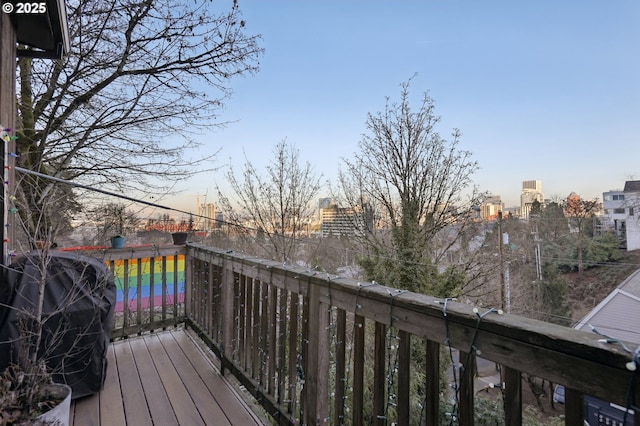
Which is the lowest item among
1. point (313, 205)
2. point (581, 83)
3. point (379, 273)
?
point (379, 273)

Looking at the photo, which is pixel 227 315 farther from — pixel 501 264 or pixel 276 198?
pixel 501 264

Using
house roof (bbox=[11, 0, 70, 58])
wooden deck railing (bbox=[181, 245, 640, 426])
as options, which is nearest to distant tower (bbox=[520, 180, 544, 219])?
wooden deck railing (bbox=[181, 245, 640, 426])

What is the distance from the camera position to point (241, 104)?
5.74 metres

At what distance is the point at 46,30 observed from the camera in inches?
98.7

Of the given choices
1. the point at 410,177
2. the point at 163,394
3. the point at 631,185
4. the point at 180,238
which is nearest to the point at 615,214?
the point at 631,185

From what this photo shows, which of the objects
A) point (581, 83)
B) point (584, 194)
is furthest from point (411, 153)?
point (584, 194)

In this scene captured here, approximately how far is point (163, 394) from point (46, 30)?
9.14 ft

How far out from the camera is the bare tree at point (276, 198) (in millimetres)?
9719

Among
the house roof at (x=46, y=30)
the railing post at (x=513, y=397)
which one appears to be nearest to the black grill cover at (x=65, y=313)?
the house roof at (x=46, y=30)

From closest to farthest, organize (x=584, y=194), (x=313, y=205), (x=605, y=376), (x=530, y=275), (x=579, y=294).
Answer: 1. (x=605, y=376)
2. (x=313, y=205)
3. (x=584, y=194)
4. (x=530, y=275)
5. (x=579, y=294)

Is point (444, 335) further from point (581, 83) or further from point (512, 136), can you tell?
point (581, 83)

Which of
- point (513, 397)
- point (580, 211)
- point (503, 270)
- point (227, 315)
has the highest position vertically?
point (580, 211)

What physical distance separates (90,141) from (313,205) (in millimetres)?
6339

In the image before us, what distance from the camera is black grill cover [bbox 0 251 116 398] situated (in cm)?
179
